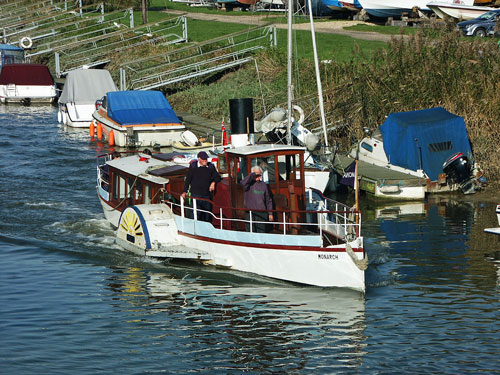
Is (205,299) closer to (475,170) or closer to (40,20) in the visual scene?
(475,170)

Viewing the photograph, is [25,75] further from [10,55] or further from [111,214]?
[111,214]

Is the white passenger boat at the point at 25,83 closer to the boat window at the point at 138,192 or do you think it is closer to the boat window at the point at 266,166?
the boat window at the point at 138,192

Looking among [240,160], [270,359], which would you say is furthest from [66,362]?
[240,160]

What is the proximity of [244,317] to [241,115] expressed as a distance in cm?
927

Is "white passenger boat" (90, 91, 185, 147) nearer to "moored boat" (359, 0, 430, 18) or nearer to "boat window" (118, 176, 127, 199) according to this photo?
"boat window" (118, 176, 127, 199)

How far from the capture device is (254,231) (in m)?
20.6

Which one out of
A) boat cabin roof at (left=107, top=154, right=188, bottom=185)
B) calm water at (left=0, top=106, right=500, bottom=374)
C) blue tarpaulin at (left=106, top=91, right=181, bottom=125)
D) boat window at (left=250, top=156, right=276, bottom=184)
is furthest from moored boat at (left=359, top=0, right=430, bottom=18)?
boat window at (left=250, top=156, right=276, bottom=184)

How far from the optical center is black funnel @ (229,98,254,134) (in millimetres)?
25828

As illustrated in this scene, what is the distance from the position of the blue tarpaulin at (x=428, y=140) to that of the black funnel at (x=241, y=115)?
25.7 ft

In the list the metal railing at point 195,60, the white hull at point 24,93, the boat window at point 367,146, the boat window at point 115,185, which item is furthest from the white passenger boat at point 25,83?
the boat window at point 115,185

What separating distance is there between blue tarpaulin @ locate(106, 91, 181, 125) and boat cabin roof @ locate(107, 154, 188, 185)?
54.3 ft

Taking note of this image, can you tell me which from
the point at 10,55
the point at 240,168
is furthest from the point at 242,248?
the point at 10,55

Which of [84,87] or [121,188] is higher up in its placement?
[84,87]

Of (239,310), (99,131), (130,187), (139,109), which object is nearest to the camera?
(239,310)
